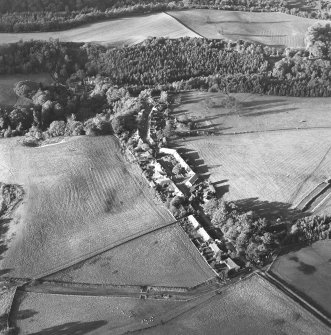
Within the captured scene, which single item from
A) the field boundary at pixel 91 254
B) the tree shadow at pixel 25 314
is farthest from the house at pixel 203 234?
the tree shadow at pixel 25 314

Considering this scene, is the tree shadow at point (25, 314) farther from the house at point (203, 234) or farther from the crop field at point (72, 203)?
the house at point (203, 234)

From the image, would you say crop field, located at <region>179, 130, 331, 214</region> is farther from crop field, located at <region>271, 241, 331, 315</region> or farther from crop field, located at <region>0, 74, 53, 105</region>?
crop field, located at <region>0, 74, 53, 105</region>

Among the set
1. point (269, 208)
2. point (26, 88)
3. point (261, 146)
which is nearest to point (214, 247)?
point (269, 208)

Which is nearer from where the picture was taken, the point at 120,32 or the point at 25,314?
the point at 25,314

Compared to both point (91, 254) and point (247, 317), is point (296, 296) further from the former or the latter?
point (91, 254)

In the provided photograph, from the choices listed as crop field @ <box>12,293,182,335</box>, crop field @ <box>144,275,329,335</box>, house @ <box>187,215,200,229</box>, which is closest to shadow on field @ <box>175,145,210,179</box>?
house @ <box>187,215,200,229</box>
